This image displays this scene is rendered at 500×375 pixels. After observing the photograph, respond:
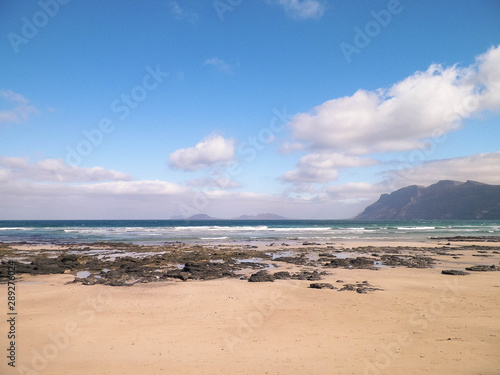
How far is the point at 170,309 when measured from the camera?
9.53 m

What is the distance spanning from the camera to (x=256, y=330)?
25.1 feet

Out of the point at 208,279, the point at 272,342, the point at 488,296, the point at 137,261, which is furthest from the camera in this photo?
the point at 137,261

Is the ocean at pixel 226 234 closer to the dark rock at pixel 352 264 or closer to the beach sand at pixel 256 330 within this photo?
the dark rock at pixel 352 264

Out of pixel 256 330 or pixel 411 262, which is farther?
pixel 411 262

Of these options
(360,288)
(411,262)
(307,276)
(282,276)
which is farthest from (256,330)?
(411,262)

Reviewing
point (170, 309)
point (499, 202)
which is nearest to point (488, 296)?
point (170, 309)

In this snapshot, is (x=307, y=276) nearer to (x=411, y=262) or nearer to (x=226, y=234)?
(x=411, y=262)

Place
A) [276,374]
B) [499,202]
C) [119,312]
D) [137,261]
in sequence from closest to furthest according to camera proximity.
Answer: [276,374], [119,312], [137,261], [499,202]

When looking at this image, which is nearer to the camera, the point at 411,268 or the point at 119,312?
the point at 119,312

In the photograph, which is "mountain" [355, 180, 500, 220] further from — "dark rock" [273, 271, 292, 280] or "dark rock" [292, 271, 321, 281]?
"dark rock" [273, 271, 292, 280]

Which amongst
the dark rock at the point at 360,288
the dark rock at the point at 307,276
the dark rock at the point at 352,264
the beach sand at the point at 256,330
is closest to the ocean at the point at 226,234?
the dark rock at the point at 352,264

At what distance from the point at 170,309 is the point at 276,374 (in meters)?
5.22

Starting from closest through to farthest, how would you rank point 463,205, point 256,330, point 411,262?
point 256,330, point 411,262, point 463,205

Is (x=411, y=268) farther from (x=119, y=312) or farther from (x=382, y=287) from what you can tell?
(x=119, y=312)
